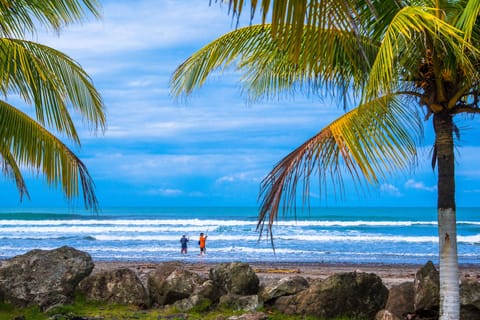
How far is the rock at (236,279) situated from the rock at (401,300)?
2.58 meters

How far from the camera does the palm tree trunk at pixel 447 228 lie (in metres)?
7.31

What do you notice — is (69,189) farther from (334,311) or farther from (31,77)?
(334,311)

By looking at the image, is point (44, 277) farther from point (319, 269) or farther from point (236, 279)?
point (319, 269)

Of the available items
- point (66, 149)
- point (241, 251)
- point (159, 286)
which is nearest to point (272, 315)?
point (159, 286)

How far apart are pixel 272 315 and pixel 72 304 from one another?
3687mm

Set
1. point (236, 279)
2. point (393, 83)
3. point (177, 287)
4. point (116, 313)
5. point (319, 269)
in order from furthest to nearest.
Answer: point (319, 269) < point (236, 279) < point (177, 287) < point (116, 313) < point (393, 83)

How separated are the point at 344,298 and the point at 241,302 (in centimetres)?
179

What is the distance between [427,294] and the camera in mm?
9461

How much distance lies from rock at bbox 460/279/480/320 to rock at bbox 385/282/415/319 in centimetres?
77

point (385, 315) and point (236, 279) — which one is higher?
point (236, 279)

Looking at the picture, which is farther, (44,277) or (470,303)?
(44,277)

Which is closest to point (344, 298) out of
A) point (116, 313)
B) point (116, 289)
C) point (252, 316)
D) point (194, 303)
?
point (252, 316)

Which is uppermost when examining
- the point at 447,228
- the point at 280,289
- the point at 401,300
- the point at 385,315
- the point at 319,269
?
the point at 447,228

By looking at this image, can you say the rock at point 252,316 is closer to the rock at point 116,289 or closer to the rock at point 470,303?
the rock at point 116,289
